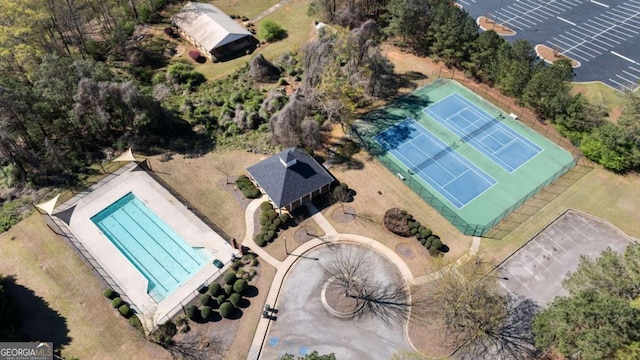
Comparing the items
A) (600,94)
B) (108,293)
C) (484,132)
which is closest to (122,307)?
(108,293)

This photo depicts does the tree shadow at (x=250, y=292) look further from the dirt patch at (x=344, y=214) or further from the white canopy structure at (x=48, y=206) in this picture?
the white canopy structure at (x=48, y=206)

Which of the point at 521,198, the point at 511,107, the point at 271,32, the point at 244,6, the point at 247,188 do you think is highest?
the point at 244,6

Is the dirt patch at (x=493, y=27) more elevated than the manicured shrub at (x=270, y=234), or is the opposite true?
the dirt patch at (x=493, y=27)

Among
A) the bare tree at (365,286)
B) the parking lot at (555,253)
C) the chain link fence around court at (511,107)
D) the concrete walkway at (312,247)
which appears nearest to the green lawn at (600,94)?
the chain link fence around court at (511,107)

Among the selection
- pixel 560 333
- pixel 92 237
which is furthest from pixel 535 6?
pixel 92 237

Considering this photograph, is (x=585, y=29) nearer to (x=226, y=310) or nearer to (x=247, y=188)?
(x=247, y=188)

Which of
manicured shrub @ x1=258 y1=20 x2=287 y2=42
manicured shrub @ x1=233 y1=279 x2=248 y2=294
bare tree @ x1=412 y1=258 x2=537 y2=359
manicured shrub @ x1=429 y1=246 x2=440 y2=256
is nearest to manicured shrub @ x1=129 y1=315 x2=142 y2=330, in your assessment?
manicured shrub @ x1=233 y1=279 x2=248 y2=294
